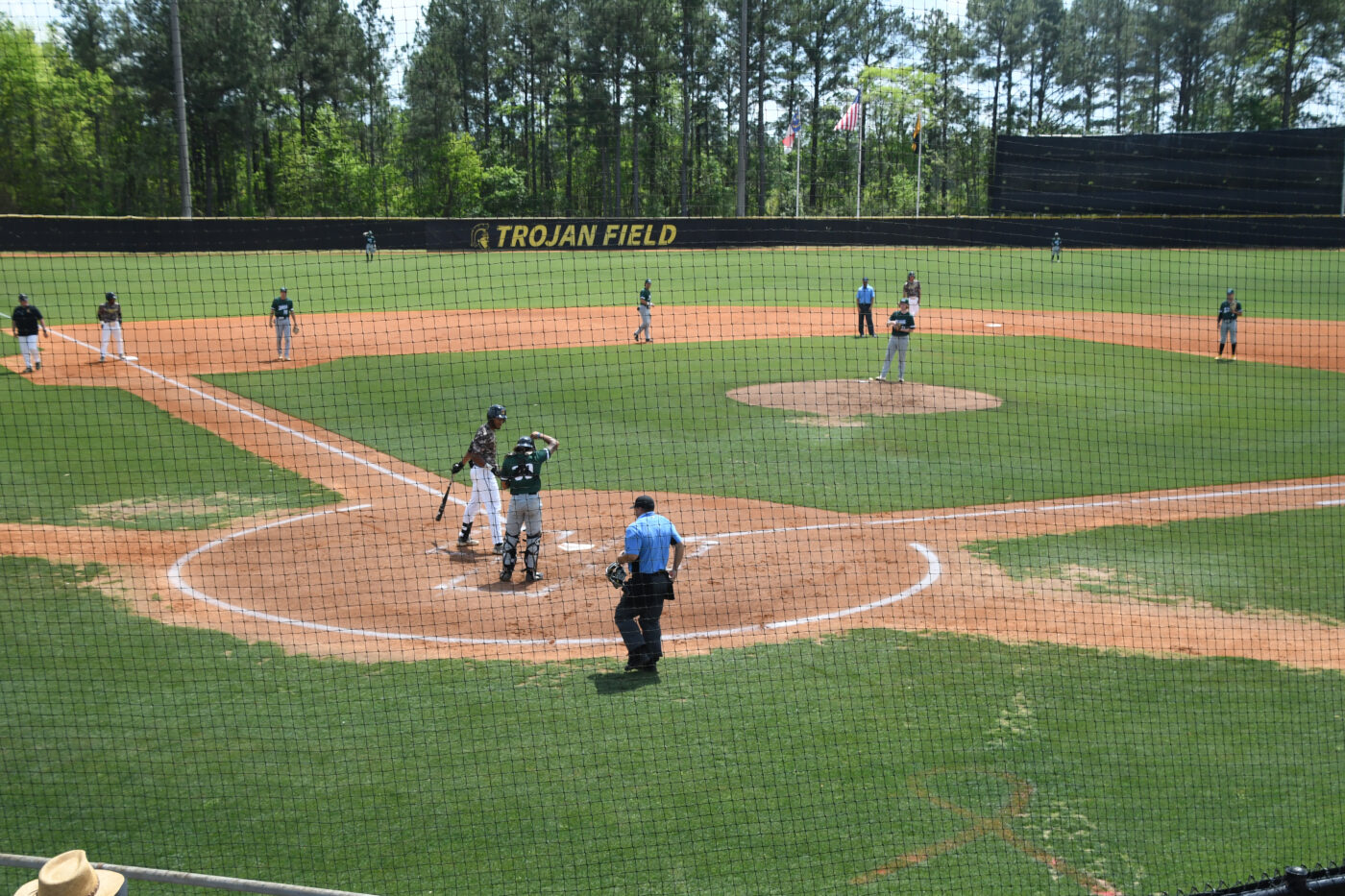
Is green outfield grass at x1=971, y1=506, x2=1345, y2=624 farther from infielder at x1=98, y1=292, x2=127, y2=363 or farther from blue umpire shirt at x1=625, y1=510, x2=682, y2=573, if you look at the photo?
infielder at x1=98, y1=292, x2=127, y2=363

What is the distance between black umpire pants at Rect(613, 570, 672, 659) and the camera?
9.23 meters

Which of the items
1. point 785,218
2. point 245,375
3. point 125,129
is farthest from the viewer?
point 125,129

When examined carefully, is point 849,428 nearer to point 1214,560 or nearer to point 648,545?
point 1214,560

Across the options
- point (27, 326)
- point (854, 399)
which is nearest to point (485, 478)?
point (854, 399)

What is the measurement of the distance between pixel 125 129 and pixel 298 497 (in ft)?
154

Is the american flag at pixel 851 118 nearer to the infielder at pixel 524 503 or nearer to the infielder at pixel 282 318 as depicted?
the infielder at pixel 282 318

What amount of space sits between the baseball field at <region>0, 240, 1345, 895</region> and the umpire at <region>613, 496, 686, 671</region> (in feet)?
0.91

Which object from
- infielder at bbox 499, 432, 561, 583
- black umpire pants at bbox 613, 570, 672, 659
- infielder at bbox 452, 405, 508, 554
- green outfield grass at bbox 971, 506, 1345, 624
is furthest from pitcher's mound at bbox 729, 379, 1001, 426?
black umpire pants at bbox 613, 570, 672, 659

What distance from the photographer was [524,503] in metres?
11.4

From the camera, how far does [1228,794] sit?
7.43 metres

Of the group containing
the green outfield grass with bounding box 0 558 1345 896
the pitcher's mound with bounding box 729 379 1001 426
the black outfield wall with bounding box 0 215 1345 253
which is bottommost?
the green outfield grass with bounding box 0 558 1345 896

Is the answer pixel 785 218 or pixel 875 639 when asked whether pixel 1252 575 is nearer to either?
pixel 875 639

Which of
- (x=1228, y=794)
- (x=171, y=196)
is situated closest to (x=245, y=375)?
(x=1228, y=794)

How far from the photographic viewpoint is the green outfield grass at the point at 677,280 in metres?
40.1
